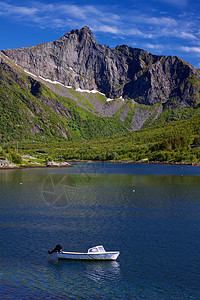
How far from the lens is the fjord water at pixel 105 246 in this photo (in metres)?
36.3

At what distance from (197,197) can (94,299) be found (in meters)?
73.5

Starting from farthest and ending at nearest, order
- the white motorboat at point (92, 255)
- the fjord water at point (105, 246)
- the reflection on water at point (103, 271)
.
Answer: the white motorboat at point (92, 255), the reflection on water at point (103, 271), the fjord water at point (105, 246)

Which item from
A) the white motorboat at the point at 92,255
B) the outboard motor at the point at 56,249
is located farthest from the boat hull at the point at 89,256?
the outboard motor at the point at 56,249

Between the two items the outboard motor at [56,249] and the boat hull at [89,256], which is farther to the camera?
the outboard motor at [56,249]

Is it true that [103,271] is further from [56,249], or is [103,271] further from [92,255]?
[56,249]

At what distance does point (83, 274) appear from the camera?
40594mm

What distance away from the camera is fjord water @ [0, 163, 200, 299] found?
36312 millimetres

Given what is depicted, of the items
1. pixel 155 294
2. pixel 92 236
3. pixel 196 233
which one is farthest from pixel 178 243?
pixel 155 294

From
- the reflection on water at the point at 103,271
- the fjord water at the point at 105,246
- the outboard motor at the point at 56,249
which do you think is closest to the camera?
the fjord water at the point at 105,246

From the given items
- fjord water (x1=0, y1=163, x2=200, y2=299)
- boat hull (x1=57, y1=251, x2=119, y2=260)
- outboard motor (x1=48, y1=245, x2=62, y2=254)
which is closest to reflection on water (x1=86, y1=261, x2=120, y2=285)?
fjord water (x1=0, y1=163, x2=200, y2=299)

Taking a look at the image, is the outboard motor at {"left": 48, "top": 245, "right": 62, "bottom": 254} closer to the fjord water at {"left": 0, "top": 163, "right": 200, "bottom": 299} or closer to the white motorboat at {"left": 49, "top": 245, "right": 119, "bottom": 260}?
the white motorboat at {"left": 49, "top": 245, "right": 119, "bottom": 260}

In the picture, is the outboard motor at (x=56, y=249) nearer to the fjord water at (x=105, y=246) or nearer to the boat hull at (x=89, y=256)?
the boat hull at (x=89, y=256)

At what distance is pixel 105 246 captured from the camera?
50.5 m

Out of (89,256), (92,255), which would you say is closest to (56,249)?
(89,256)
